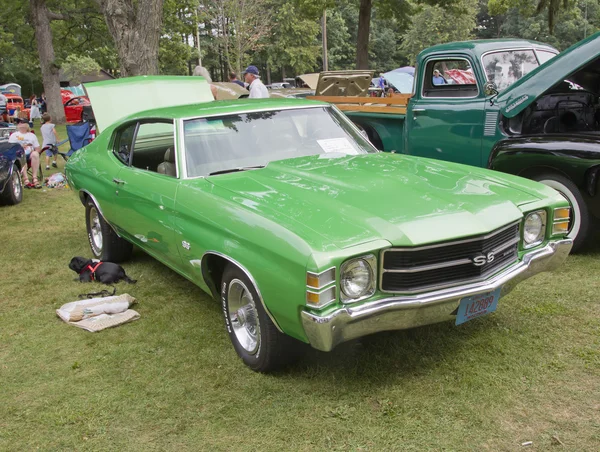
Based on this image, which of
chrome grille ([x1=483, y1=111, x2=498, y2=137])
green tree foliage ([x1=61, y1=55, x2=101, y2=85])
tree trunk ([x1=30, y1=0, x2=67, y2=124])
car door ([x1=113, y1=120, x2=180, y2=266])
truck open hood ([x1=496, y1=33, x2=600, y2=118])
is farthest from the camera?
green tree foliage ([x1=61, y1=55, x2=101, y2=85])

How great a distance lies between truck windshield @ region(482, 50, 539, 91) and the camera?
6.94 m

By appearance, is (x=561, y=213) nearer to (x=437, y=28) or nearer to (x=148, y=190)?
(x=148, y=190)

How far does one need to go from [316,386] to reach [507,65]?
5.27 metres

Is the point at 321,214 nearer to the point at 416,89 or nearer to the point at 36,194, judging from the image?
the point at 416,89

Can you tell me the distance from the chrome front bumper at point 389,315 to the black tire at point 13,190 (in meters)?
7.91

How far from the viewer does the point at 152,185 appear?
14.6 ft

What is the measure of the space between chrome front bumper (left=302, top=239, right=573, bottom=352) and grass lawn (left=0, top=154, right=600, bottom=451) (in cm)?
43

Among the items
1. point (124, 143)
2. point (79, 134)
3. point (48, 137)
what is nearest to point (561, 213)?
point (124, 143)

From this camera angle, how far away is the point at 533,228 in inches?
145

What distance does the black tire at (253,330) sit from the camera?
3.35 m

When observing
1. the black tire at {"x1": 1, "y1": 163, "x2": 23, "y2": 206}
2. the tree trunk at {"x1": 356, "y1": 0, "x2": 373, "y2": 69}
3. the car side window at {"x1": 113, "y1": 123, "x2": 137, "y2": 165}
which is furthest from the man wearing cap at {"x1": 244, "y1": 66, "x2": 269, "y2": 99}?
the tree trunk at {"x1": 356, "y1": 0, "x2": 373, "y2": 69}

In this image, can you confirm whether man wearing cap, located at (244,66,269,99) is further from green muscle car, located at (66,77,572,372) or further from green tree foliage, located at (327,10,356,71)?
green tree foliage, located at (327,10,356,71)

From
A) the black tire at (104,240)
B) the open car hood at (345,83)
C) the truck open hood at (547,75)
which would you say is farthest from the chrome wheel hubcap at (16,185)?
the truck open hood at (547,75)

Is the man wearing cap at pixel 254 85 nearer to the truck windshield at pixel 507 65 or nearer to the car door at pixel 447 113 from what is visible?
the car door at pixel 447 113
